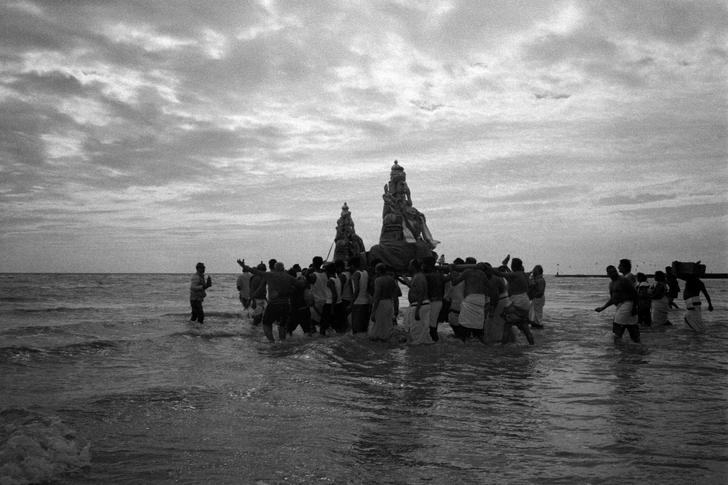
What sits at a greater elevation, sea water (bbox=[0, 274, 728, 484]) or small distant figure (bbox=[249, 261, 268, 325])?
small distant figure (bbox=[249, 261, 268, 325])

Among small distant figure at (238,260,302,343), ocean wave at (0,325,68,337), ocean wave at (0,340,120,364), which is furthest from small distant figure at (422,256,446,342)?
ocean wave at (0,325,68,337)

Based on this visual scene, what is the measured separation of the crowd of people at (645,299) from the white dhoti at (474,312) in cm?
202

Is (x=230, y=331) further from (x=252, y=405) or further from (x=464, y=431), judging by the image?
(x=464, y=431)

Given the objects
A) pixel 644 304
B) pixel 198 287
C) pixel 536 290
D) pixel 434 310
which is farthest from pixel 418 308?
pixel 644 304

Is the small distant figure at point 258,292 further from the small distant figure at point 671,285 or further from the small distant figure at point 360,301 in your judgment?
the small distant figure at point 671,285

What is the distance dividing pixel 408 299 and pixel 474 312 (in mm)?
1257

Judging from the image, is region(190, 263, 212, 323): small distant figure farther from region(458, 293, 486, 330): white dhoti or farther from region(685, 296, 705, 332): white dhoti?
region(685, 296, 705, 332): white dhoti

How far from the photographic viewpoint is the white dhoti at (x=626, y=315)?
10648 millimetres

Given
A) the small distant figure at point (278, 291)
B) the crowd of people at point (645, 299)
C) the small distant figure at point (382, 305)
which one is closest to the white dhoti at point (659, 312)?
the crowd of people at point (645, 299)

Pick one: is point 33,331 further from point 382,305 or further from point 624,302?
point 624,302

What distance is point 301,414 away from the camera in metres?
5.81

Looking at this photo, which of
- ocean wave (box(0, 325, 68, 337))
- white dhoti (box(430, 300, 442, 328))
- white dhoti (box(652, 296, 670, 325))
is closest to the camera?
white dhoti (box(430, 300, 442, 328))

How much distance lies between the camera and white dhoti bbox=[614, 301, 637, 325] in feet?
34.9

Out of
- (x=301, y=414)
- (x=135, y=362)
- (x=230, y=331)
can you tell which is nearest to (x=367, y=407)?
(x=301, y=414)
